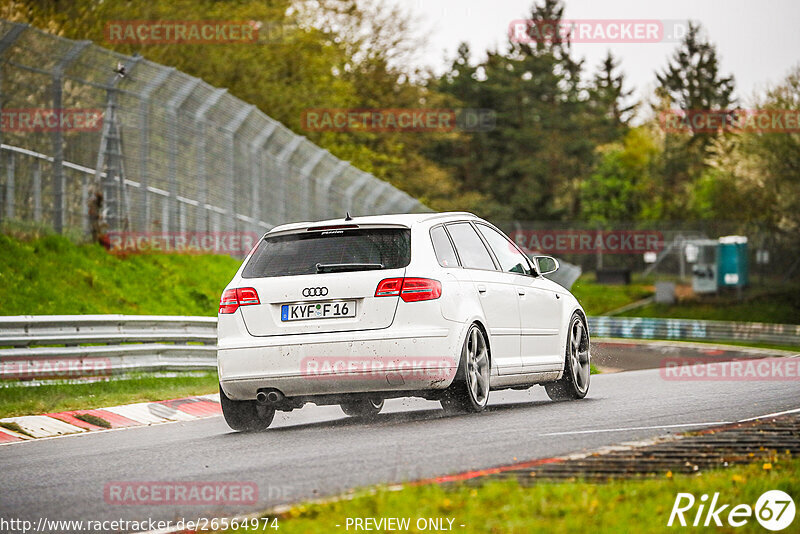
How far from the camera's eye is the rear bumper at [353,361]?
938 centimetres

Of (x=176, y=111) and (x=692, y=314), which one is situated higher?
(x=176, y=111)

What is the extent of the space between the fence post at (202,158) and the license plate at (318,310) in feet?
40.8

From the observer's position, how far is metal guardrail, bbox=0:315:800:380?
43.1 feet

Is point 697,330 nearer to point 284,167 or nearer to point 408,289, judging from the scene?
point 284,167

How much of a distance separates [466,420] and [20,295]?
883 cm

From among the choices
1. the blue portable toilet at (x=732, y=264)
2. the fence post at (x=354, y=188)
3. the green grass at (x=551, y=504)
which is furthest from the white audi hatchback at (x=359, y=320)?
the blue portable toilet at (x=732, y=264)

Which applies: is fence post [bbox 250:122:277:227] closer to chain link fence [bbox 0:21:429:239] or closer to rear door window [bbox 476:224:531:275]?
chain link fence [bbox 0:21:429:239]

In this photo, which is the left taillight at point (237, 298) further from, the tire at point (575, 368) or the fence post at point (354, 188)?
the fence post at point (354, 188)

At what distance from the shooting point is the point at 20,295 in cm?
1662

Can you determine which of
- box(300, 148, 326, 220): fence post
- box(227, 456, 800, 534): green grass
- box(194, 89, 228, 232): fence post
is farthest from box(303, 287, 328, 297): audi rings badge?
box(300, 148, 326, 220): fence post

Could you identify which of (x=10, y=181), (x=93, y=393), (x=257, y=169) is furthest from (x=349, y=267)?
(x=257, y=169)

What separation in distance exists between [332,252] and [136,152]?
1116cm

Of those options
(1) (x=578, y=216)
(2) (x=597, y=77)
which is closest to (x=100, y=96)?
(1) (x=578, y=216)

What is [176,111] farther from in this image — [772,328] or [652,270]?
[652,270]
